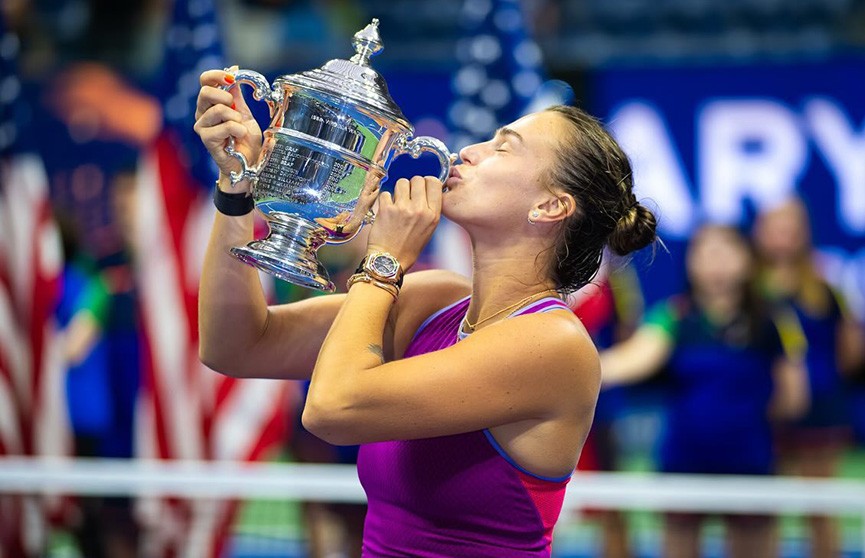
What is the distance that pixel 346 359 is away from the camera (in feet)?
5.65

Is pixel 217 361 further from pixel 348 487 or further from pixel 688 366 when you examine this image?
pixel 688 366

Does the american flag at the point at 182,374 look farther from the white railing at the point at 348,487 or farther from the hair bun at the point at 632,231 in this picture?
the hair bun at the point at 632,231

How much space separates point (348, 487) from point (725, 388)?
1.54m

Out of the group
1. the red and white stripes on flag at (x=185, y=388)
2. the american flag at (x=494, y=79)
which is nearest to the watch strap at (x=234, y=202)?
the red and white stripes on flag at (x=185, y=388)

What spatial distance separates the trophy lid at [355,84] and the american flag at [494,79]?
2.77m

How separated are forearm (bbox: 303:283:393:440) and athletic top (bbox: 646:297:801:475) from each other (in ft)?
9.35

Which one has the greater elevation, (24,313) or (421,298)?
(421,298)

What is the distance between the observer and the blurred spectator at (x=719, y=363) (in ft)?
14.5

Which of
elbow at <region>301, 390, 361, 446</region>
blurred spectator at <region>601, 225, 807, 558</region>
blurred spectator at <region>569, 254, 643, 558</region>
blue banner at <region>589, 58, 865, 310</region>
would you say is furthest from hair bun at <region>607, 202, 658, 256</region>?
blue banner at <region>589, 58, 865, 310</region>

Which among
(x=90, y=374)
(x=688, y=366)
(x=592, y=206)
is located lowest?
(x=90, y=374)

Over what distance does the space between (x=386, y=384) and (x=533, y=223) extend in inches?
15.8

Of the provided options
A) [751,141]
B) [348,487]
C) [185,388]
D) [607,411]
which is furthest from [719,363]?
[751,141]

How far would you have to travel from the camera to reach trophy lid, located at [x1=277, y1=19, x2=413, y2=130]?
179 cm

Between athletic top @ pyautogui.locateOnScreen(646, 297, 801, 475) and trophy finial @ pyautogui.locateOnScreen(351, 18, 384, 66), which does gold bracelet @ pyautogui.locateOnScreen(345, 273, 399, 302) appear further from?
athletic top @ pyautogui.locateOnScreen(646, 297, 801, 475)
